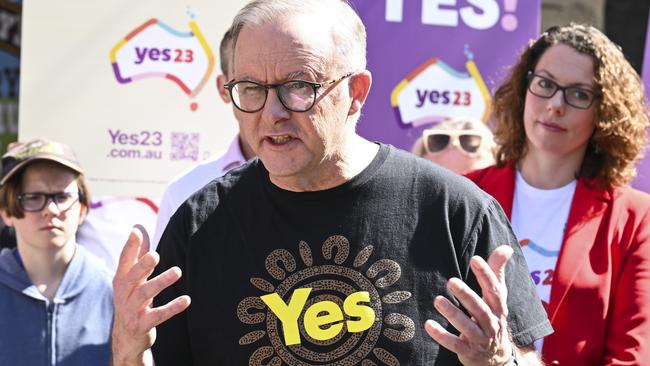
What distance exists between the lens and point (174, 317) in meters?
2.06

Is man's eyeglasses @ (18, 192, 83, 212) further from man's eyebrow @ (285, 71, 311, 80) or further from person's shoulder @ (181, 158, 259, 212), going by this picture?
man's eyebrow @ (285, 71, 311, 80)

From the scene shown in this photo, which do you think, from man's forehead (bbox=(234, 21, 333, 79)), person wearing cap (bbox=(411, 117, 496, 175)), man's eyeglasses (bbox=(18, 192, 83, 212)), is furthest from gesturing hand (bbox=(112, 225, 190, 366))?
person wearing cap (bbox=(411, 117, 496, 175))

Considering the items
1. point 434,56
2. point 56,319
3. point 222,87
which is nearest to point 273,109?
point 222,87

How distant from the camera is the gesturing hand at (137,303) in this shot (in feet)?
6.11

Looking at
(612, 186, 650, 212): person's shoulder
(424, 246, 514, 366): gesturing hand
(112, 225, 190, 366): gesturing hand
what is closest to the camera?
(424, 246, 514, 366): gesturing hand

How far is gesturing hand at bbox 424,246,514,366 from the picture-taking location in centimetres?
174

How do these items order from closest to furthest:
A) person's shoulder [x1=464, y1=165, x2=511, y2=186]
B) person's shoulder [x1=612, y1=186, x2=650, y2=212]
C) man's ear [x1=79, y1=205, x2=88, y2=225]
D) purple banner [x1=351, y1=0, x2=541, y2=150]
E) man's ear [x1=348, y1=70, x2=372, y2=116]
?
man's ear [x1=348, y1=70, x2=372, y2=116]
person's shoulder [x1=612, y1=186, x2=650, y2=212]
person's shoulder [x1=464, y1=165, x2=511, y2=186]
man's ear [x1=79, y1=205, x2=88, y2=225]
purple banner [x1=351, y1=0, x2=541, y2=150]

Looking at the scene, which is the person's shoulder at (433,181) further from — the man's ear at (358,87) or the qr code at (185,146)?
the qr code at (185,146)

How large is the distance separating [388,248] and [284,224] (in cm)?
25

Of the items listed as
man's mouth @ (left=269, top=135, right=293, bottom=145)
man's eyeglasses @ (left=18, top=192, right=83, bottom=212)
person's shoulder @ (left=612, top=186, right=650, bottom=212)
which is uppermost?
man's mouth @ (left=269, top=135, right=293, bottom=145)

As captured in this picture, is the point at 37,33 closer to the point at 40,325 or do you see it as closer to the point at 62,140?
the point at 62,140

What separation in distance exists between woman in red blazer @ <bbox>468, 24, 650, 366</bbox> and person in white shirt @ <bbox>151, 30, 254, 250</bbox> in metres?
0.98

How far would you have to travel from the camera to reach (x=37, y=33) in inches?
157

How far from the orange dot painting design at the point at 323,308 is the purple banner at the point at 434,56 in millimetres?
2236
